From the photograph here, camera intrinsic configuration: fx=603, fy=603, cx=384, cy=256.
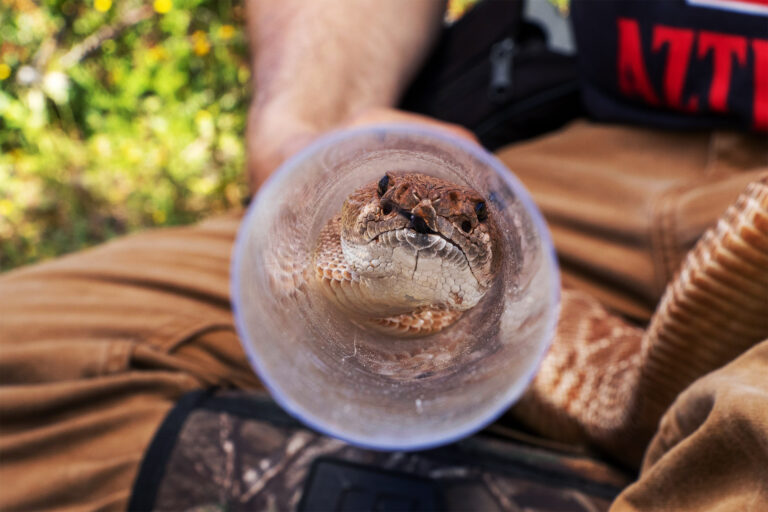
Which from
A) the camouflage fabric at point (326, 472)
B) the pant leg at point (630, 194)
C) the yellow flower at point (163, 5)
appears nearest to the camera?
the camouflage fabric at point (326, 472)

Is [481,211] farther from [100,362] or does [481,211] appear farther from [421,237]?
[100,362]

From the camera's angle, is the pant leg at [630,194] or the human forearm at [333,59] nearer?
the pant leg at [630,194]

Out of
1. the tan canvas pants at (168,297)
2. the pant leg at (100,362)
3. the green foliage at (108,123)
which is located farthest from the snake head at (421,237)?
the green foliage at (108,123)

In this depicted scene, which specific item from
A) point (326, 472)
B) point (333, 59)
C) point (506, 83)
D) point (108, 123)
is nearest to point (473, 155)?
point (326, 472)

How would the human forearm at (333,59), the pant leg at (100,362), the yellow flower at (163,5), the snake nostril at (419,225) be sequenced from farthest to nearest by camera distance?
the yellow flower at (163,5)
the human forearm at (333,59)
the pant leg at (100,362)
the snake nostril at (419,225)

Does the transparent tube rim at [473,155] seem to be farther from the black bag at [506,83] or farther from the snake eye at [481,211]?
the black bag at [506,83]

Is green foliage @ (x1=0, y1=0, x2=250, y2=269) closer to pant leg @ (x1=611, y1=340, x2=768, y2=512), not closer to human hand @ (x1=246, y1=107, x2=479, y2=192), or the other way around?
human hand @ (x1=246, y1=107, x2=479, y2=192)

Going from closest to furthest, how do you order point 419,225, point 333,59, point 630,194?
point 419,225
point 630,194
point 333,59
